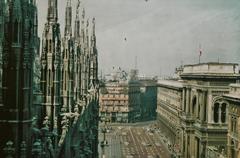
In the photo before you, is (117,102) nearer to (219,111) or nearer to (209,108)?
(209,108)

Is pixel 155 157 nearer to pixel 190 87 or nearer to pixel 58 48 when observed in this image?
pixel 190 87

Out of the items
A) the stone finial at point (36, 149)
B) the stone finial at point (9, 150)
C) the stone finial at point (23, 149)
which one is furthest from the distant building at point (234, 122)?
the stone finial at point (9, 150)

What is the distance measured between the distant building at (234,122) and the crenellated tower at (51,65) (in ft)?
95.3

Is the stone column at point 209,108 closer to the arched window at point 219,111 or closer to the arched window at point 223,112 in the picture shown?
the arched window at point 219,111

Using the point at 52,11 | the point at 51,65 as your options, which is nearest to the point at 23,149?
the point at 51,65

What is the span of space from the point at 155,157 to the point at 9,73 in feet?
271

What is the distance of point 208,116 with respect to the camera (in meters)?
70.5

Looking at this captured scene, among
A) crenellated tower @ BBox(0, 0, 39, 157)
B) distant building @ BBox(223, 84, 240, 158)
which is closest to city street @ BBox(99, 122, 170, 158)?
distant building @ BBox(223, 84, 240, 158)

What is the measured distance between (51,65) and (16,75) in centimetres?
1074

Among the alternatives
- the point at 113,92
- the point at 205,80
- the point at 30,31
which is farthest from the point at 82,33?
the point at 113,92

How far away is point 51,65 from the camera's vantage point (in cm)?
2997

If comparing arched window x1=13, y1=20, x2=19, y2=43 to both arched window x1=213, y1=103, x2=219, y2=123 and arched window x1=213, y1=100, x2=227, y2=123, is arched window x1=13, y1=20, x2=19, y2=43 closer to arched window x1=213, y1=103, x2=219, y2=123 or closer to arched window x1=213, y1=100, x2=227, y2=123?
arched window x1=213, y1=100, x2=227, y2=123

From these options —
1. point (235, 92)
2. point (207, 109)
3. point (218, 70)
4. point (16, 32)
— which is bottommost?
point (207, 109)

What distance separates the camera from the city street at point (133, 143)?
4011 inches
